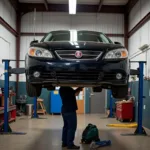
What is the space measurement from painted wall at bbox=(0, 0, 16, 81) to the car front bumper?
7.62 m

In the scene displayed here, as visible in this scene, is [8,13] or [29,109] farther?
[29,109]

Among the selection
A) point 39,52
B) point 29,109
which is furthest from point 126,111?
point 39,52

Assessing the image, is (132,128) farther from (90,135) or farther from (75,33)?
(75,33)

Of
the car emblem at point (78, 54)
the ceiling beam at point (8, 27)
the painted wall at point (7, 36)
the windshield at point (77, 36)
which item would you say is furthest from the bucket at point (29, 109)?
the car emblem at point (78, 54)

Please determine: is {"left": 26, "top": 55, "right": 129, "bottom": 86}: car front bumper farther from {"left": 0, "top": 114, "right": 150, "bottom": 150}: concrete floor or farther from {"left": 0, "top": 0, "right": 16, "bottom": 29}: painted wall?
{"left": 0, "top": 0, "right": 16, "bottom": 29}: painted wall

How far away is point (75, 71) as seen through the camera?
399cm

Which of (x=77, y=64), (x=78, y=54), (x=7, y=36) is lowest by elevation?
(x=77, y=64)

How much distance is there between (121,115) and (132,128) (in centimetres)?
173

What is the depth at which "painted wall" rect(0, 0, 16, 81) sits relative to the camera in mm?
11531

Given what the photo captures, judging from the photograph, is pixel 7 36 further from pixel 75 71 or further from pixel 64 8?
pixel 75 71

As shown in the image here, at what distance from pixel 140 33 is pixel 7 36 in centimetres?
589

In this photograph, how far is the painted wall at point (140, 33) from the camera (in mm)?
10455

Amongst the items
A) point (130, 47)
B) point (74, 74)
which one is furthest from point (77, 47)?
point (130, 47)

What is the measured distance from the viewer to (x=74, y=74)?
4.01 meters
